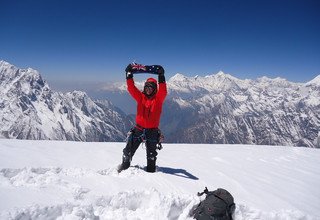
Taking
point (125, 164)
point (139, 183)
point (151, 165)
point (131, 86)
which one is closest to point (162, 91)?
point (131, 86)

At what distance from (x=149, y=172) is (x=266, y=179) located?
442 cm

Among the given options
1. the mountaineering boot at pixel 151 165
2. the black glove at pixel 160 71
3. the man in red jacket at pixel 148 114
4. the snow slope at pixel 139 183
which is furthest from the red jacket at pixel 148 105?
the snow slope at pixel 139 183

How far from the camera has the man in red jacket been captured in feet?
31.1

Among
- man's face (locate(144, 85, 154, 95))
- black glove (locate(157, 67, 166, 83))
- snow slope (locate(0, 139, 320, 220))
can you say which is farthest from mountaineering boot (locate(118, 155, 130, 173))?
black glove (locate(157, 67, 166, 83))

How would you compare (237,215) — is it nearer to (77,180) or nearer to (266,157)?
(77,180)

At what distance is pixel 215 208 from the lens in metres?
6.46

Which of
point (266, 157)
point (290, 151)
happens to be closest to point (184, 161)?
point (266, 157)

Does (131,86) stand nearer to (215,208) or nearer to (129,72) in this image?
(129,72)

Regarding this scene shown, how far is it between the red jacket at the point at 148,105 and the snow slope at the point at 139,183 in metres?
1.51

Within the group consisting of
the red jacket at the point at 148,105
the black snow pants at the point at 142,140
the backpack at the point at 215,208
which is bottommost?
the backpack at the point at 215,208

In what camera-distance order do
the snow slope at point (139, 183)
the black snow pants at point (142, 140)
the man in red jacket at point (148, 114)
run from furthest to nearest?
the black snow pants at point (142, 140) < the man in red jacket at point (148, 114) < the snow slope at point (139, 183)

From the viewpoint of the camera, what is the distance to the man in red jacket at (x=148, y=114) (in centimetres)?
947

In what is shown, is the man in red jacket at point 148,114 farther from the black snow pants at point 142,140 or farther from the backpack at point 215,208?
the backpack at point 215,208

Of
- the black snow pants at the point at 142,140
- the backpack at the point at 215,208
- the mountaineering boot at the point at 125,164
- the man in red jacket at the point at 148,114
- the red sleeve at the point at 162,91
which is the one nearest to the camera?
the backpack at the point at 215,208
